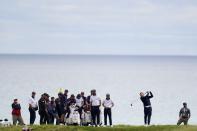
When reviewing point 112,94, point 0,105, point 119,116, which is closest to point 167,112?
point 119,116

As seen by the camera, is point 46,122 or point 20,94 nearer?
point 46,122

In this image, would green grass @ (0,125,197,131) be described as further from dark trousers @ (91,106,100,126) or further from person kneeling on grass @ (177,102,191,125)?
person kneeling on grass @ (177,102,191,125)

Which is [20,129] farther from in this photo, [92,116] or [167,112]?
[167,112]

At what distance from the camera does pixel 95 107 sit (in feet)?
131

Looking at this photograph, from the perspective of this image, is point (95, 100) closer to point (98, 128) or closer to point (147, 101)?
point (98, 128)

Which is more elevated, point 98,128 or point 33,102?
point 33,102

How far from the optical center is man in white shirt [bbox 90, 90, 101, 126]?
39.6 metres

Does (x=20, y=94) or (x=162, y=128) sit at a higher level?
(x=20, y=94)

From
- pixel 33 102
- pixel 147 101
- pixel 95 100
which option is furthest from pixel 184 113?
pixel 33 102

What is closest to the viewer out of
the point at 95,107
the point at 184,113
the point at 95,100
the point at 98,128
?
A: the point at 98,128

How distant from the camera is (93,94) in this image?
39.5 m

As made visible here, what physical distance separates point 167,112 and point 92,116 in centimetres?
3700

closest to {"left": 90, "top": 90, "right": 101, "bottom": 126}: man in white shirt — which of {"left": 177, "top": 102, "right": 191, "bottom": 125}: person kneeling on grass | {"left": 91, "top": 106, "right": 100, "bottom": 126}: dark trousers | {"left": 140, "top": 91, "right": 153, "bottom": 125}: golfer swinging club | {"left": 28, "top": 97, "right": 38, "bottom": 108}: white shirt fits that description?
{"left": 91, "top": 106, "right": 100, "bottom": 126}: dark trousers

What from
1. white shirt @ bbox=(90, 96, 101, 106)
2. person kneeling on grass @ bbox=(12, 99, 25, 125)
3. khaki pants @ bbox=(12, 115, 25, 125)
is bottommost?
khaki pants @ bbox=(12, 115, 25, 125)
